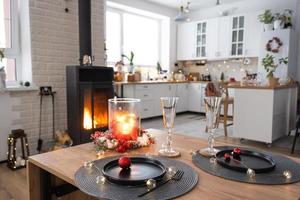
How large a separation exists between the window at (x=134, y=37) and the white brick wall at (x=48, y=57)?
1.88 metres

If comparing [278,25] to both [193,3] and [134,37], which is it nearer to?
[193,3]

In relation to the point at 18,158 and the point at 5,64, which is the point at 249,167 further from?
the point at 5,64

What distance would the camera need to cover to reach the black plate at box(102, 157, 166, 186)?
2.52ft

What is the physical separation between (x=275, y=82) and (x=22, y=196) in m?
3.42

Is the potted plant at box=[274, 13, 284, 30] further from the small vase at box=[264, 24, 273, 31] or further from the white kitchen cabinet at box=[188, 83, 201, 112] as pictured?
the white kitchen cabinet at box=[188, 83, 201, 112]

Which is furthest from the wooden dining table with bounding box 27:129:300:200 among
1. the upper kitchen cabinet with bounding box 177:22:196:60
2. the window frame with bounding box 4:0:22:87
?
the upper kitchen cabinet with bounding box 177:22:196:60

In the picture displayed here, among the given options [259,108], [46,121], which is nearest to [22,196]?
[46,121]

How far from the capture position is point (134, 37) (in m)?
5.83

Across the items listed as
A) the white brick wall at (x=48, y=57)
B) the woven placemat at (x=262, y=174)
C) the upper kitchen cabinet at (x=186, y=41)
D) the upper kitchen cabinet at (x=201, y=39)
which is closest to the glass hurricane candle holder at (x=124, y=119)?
the woven placemat at (x=262, y=174)

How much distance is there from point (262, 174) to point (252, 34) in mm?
5045

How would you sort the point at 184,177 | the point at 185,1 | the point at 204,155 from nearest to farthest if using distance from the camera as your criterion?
1. the point at 184,177
2. the point at 204,155
3. the point at 185,1

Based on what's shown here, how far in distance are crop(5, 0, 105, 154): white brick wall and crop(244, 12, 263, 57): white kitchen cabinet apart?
145 inches

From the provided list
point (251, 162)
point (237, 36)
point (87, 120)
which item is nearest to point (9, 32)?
point (87, 120)

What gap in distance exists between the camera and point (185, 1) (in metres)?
5.68
